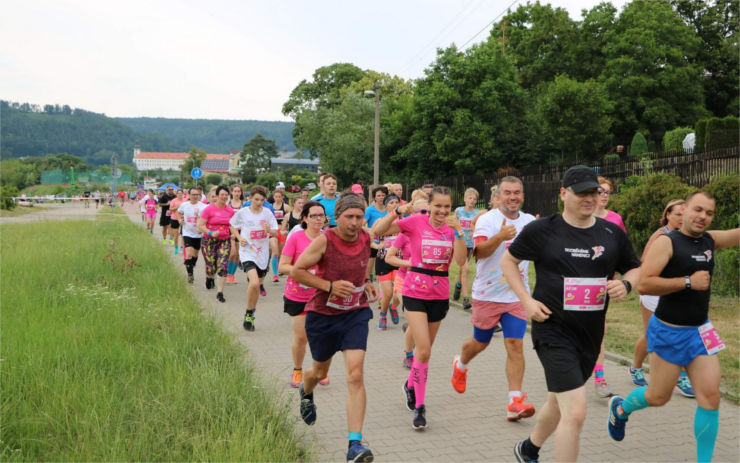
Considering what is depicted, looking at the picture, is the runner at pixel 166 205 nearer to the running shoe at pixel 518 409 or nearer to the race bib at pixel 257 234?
the race bib at pixel 257 234

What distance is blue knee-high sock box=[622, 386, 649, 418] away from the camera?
4.69m

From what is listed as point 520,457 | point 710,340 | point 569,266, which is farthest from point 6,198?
point 710,340

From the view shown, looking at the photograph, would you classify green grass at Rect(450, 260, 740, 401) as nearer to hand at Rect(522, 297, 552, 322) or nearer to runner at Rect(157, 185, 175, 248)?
hand at Rect(522, 297, 552, 322)

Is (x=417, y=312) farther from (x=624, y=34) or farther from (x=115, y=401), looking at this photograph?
(x=624, y=34)

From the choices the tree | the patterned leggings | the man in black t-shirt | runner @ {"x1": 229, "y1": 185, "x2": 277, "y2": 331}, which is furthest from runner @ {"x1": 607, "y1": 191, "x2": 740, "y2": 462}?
the tree

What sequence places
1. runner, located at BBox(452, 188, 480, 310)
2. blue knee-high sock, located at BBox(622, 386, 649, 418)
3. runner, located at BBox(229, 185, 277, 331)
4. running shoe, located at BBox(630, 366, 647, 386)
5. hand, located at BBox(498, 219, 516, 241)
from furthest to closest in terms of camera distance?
runner, located at BBox(452, 188, 480, 310) → runner, located at BBox(229, 185, 277, 331) → running shoe, located at BBox(630, 366, 647, 386) → hand, located at BBox(498, 219, 516, 241) → blue knee-high sock, located at BBox(622, 386, 649, 418)

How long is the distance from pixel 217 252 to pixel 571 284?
9.12 m

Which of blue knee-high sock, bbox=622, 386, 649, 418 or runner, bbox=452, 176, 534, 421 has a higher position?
runner, bbox=452, 176, 534, 421

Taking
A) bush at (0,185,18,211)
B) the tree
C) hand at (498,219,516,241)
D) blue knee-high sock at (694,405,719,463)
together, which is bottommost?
bush at (0,185,18,211)

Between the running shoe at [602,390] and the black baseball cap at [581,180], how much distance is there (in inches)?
113

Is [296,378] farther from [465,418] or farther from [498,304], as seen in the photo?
[498,304]

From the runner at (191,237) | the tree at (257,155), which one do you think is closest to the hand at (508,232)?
the runner at (191,237)

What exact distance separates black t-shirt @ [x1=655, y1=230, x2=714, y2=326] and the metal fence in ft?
32.6

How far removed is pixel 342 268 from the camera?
4945mm
